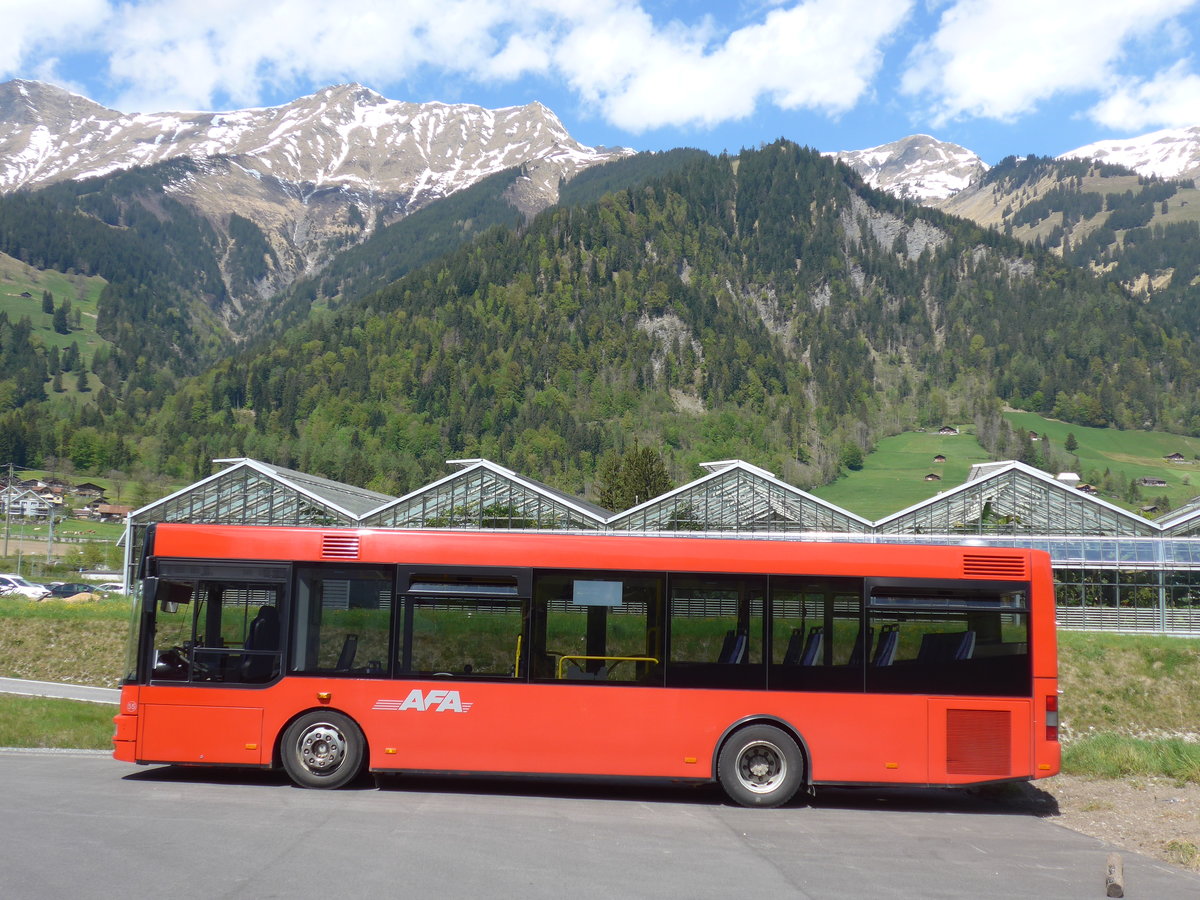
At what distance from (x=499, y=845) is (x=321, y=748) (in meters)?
3.86

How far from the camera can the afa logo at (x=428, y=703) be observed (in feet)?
43.6

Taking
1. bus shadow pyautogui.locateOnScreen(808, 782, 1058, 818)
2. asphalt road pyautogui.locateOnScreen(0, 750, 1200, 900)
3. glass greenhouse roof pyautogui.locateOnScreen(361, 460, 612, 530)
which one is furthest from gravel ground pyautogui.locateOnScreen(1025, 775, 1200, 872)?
glass greenhouse roof pyautogui.locateOnScreen(361, 460, 612, 530)

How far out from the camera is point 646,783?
15258 mm

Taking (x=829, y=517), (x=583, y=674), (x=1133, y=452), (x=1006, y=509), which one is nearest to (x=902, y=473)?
(x=1133, y=452)

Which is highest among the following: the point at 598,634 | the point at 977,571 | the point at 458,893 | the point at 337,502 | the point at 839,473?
Answer: the point at 839,473

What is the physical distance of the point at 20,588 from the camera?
60000 mm

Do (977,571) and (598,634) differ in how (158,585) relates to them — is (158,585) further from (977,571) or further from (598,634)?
(977,571)

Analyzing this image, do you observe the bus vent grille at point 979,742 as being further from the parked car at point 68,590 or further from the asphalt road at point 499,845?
the parked car at point 68,590

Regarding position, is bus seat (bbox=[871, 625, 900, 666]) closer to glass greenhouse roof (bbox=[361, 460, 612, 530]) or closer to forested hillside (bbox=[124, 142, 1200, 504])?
glass greenhouse roof (bbox=[361, 460, 612, 530])

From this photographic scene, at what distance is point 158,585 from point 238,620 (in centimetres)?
106

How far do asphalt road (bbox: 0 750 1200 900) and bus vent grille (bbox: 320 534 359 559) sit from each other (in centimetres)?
275

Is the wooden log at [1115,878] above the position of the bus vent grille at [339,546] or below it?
below

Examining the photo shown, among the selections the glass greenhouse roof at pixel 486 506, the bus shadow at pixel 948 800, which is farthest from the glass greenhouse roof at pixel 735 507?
the bus shadow at pixel 948 800

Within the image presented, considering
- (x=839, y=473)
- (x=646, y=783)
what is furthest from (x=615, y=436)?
(x=646, y=783)
